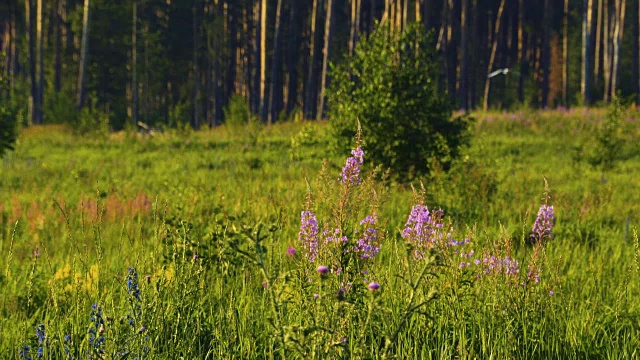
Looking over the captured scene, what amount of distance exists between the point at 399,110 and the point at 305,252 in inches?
A: 234

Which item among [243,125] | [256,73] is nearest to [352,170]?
[243,125]

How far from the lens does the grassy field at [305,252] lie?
Answer: 2.64 m

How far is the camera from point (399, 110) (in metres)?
8.46

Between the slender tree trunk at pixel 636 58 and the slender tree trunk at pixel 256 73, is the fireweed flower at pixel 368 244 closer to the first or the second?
the slender tree trunk at pixel 256 73

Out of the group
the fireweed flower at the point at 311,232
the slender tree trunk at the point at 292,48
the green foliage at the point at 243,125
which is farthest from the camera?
the slender tree trunk at the point at 292,48

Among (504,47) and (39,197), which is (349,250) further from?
(504,47)

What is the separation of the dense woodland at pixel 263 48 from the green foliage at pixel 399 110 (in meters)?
19.6

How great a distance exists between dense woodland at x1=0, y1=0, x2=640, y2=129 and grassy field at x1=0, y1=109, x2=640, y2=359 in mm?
15811

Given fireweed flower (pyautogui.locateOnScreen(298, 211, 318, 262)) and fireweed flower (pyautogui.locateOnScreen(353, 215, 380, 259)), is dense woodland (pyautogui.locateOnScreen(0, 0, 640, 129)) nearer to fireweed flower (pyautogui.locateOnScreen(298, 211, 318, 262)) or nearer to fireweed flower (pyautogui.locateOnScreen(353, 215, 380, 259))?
fireweed flower (pyautogui.locateOnScreen(353, 215, 380, 259))

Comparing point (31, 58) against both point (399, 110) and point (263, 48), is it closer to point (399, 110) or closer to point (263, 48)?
point (263, 48)

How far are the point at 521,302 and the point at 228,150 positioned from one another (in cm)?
1170

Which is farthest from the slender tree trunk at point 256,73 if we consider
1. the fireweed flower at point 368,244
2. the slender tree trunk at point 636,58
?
the fireweed flower at point 368,244

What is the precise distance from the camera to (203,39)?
44906 mm

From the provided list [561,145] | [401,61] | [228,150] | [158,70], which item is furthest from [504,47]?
[401,61]
